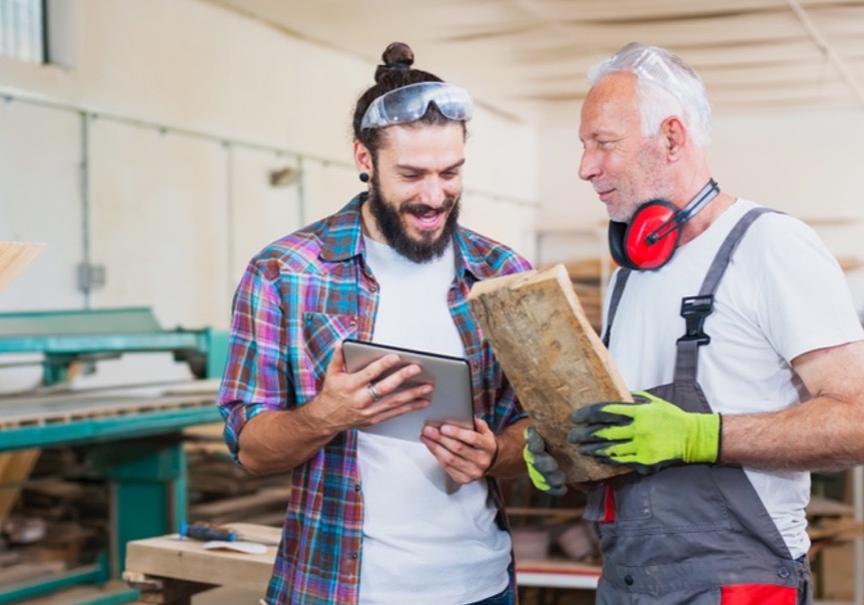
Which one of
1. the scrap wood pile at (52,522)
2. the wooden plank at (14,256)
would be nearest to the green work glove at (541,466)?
the wooden plank at (14,256)

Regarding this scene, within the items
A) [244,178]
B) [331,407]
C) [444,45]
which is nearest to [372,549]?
[331,407]

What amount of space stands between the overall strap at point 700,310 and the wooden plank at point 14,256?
1.07 metres

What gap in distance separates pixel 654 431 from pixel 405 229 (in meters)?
0.67

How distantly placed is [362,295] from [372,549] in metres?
0.48

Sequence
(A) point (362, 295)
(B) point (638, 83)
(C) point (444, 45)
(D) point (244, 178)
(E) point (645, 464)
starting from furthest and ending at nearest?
(C) point (444, 45) < (D) point (244, 178) < (A) point (362, 295) < (B) point (638, 83) < (E) point (645, 464)

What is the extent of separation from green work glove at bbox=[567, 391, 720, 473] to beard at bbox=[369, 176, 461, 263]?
541 mm

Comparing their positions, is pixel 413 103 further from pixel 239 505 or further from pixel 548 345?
pixel 239 505

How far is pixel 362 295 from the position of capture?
2174 mm

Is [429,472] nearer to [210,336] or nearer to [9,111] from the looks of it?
[210,336]

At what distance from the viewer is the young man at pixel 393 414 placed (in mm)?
2064

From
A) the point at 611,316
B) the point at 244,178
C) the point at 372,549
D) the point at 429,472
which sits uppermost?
the point at 244,178

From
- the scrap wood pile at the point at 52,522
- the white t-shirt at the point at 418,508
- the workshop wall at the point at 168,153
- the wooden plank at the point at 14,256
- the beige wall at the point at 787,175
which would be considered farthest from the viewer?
the beige wall at the point at 787,175

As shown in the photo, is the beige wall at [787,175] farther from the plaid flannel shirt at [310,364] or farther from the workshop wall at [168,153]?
the plaid flannel shirt at [310,364]

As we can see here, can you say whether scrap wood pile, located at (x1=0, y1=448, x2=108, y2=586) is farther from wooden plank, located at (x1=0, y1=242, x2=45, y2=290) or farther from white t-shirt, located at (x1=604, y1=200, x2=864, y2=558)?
white t-shirt, located at (x1=604, y1=200, x2=864, y2=558)
